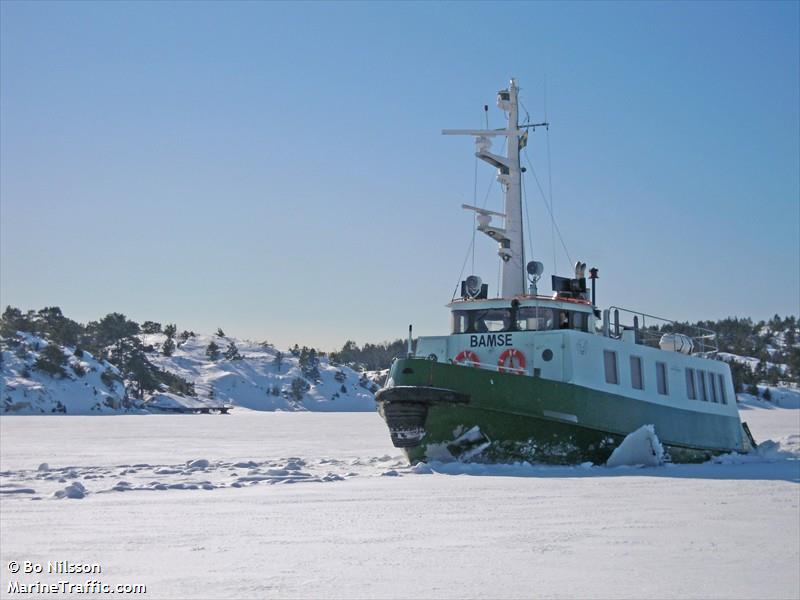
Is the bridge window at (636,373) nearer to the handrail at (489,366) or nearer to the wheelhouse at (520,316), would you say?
the wheelhouse at (520,316)

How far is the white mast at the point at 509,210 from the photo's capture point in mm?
20906

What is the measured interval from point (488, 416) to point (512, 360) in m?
1.99

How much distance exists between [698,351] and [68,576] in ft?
72.3

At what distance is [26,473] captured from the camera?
1534 cm

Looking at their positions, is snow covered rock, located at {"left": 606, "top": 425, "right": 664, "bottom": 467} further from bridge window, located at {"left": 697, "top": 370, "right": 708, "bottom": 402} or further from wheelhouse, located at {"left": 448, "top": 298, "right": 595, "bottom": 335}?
bridge window, located at {"left": 697, "top": 370, "right": 708, "bottom": 402}

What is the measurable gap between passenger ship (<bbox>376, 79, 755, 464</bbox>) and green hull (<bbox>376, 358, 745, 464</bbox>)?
2 cm

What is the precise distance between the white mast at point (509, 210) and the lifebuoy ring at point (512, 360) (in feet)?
7.18

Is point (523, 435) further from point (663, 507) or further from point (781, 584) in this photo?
point (781, 584)

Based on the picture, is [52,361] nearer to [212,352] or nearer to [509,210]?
[212,352]

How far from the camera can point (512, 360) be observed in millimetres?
18656

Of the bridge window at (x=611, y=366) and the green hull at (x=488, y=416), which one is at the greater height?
the bridge window at (x=611, y=366)

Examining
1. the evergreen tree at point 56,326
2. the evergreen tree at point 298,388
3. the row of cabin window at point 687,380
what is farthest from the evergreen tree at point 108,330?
the row of cabin window at point 687,380

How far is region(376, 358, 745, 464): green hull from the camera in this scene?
56.0ft

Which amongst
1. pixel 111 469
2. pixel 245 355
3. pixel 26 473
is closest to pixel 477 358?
pixel 111 469
